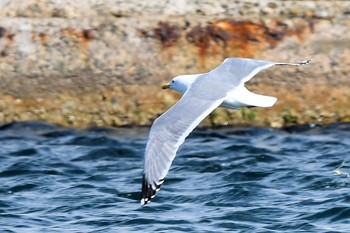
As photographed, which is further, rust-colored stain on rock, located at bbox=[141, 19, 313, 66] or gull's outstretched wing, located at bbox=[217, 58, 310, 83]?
rust-colored stain on rock, located at bbox=[141, 19, 313, 66]

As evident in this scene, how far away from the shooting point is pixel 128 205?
24.7 ft

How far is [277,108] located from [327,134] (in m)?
0.48

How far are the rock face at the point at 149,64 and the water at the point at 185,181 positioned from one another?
153mm

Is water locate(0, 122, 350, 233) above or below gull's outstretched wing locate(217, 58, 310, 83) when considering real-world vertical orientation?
below

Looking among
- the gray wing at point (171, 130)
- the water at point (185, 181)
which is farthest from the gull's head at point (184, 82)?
the water at point (185, 181)

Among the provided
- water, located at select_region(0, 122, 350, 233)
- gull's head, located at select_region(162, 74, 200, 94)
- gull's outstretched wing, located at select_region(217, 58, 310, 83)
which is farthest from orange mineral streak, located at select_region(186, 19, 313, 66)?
gull's outstretched wing, located at select_region(217, 58, 310, 83)

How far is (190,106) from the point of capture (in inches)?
265

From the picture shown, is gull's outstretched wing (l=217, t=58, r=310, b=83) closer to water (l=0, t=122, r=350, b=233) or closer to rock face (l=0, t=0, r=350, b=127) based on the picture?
water (l=0, t=122, r=350, b=233)

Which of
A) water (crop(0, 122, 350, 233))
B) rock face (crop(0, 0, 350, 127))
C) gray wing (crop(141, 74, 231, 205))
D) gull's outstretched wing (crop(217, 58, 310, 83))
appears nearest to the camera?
gray wing (crop(141, 74, 231, 205))

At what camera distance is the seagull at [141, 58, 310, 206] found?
6328 mm

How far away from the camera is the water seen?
7.11 metres

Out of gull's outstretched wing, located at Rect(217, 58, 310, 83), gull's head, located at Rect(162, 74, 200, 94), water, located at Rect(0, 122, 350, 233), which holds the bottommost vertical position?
water, located at Rect(0, 122, 350, 233)

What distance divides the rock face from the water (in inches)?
6.0

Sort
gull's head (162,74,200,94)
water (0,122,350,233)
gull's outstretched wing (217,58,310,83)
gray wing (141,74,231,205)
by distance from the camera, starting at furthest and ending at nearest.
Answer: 1. gull's head (162,74,200,94)
2. gull's outstretched wing (217,58,310,83)
3. water (0,122,350,233)
4. gray wing (141,74,231,205)
